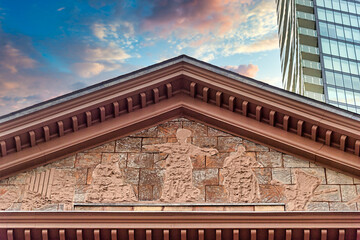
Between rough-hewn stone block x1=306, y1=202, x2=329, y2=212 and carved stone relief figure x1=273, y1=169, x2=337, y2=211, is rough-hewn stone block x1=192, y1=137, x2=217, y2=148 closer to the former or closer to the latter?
carved stone relief figure x1=273, y1=169, x2=337, y2=211

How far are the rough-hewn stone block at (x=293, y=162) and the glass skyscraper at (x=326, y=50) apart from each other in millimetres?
43064

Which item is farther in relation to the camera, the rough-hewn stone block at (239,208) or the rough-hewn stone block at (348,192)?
the rough-hewn stone block at (348,192)

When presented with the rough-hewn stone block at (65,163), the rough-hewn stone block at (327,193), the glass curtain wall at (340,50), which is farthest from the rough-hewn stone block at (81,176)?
the glass curtain wall at (340,50)

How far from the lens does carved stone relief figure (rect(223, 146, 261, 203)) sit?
57.2ft

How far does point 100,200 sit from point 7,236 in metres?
2.43

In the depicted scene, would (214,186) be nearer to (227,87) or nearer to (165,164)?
(165,164)

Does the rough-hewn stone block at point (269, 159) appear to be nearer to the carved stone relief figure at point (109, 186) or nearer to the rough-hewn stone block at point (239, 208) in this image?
the rough-hewn stone block at point (239, 208)

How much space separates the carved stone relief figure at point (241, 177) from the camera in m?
17.4

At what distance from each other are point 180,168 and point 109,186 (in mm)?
1916

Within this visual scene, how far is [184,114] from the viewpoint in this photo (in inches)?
768

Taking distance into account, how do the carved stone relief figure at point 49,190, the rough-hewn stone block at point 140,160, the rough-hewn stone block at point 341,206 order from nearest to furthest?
the rough-hewn stone block at point 341,206
the carved stone relief figure at point 49,190
the rough-hewn stone block at point 140,160

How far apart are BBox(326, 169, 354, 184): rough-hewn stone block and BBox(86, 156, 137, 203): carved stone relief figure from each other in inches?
199

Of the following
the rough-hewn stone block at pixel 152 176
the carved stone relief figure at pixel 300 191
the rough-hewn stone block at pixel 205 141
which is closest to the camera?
the carved stone relief figure at pixel 300 191

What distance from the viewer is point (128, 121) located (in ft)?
62.4
